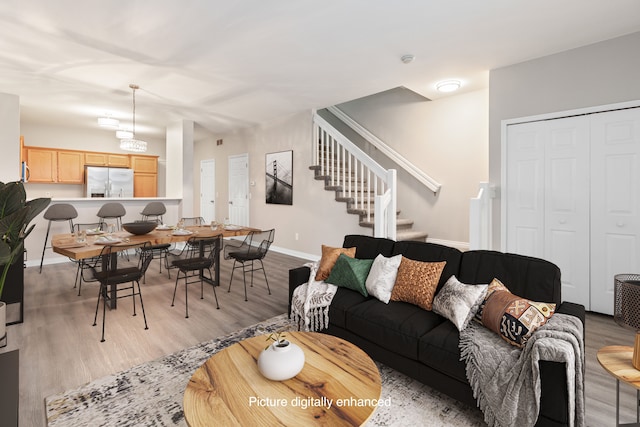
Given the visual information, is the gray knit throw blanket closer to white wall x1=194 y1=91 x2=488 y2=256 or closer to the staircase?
the staircase

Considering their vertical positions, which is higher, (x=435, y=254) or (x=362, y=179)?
(x=362, y=179)

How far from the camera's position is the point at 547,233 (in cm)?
370

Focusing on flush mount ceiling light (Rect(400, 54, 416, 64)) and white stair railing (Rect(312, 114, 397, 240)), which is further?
white stair railing (Rect(312, 114, 397, 240))

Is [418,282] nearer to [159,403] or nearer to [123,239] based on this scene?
[159,403]

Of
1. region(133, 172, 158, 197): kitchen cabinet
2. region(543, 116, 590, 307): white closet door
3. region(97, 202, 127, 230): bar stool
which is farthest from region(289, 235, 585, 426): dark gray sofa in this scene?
region(133, 172, 158, 197): kitchen cabinet

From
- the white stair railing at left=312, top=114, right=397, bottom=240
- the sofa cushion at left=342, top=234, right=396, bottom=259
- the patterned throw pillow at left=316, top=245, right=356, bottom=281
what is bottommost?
the patterned throw pillow at left=316, top=245, right=356, bottom=281

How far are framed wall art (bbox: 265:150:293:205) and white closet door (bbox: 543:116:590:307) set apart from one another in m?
4.23

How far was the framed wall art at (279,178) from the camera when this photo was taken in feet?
21.1

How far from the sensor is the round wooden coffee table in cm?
123

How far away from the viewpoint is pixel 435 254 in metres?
2.55

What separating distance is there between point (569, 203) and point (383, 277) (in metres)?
2.55

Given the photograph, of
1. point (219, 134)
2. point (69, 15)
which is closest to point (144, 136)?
point (219, 134)

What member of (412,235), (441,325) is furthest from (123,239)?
(412,235)

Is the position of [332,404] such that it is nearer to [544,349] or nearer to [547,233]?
[544,349]
